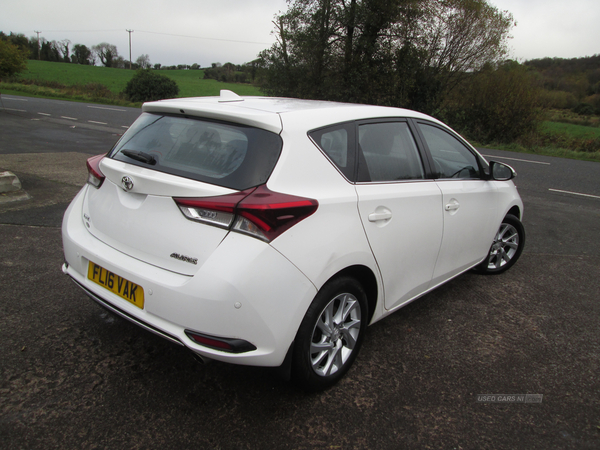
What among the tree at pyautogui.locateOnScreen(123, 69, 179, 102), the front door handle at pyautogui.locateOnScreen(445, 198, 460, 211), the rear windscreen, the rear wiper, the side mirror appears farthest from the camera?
the tree at pyautogui.locateOnScreen(123, 69, 179, 102)

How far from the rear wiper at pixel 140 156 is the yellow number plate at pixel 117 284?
614 millimetres

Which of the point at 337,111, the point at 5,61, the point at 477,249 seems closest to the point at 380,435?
the point at 337,111

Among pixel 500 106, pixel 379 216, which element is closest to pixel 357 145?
pixel 379 216

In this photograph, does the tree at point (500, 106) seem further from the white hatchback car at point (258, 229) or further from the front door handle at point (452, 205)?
the white hatchback car at point (258, 229)

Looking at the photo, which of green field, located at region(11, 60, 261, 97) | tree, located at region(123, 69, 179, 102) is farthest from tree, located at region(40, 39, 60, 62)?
tree, located at region(123, 69, 179, 102)

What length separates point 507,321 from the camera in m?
3.52

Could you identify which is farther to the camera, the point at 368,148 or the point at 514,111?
the point at 514,111

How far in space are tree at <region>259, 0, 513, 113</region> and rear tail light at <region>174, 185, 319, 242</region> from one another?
23.5 meters

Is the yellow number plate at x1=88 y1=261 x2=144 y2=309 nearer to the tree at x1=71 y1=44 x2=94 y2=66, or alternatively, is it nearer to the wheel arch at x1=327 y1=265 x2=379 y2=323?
the wheel arch at x1=327 y1=265 x2=379 y2=323

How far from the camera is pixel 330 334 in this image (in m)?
2.43

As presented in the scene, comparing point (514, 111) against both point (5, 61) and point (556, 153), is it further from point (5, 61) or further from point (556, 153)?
point (5, 61)

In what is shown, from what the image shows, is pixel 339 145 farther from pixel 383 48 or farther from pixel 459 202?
pixel 383 48

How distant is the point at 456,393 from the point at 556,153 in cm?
1874

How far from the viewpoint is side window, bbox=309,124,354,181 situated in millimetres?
2383
